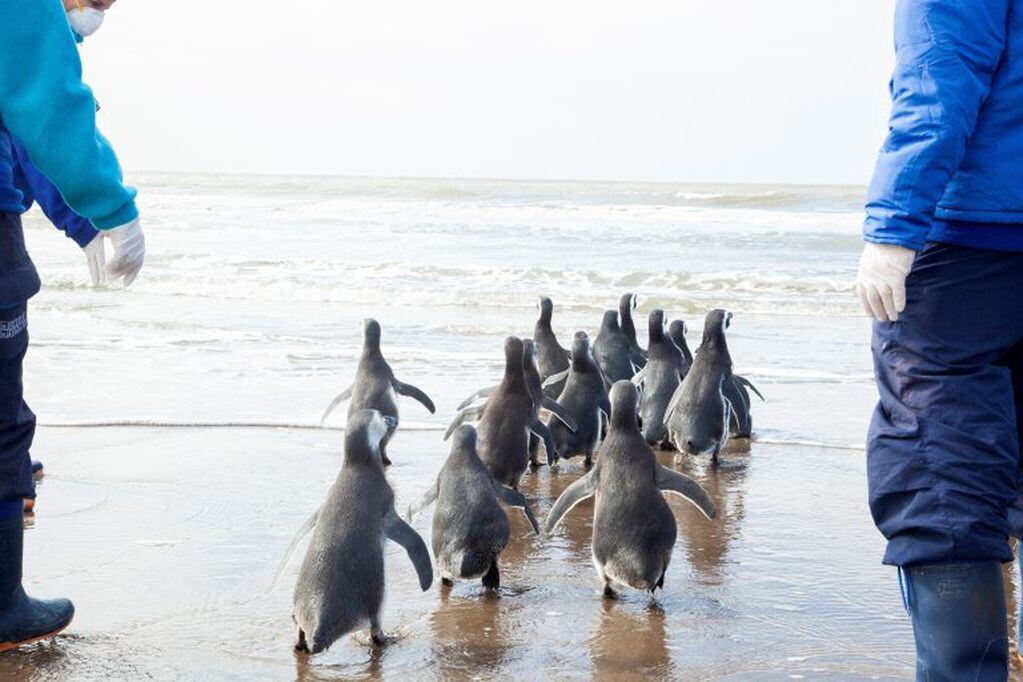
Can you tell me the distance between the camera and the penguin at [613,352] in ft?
25.4

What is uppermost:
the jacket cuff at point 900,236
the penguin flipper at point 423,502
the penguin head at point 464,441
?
the jacket cuff at point 900,236

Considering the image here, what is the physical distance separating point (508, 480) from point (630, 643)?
6.62 feet

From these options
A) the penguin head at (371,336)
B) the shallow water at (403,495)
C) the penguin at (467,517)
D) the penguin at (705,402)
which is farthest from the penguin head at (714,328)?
the penguin at (467,517)

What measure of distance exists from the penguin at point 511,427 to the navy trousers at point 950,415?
3161 millimetres

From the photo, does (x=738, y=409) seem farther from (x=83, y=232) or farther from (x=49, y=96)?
(x=49, y=96)

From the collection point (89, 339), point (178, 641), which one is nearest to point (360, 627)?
point (178, 641)

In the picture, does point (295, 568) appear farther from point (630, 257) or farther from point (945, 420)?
point (630, 257)

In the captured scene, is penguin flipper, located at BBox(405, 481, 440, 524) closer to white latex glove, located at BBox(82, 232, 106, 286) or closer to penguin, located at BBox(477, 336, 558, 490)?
penguin, located at BBox(477, 336, 558, 490)

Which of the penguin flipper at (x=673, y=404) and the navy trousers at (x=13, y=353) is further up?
the navy trousers at (x=13, y=353)

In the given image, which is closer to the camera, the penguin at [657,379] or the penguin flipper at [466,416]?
the penguin flipper at [466,416]

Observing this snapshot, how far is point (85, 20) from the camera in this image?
142 inches

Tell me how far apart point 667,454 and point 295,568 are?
9.11 ft

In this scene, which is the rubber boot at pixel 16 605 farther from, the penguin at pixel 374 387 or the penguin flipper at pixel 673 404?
the penguin flipper at pixel 673 404

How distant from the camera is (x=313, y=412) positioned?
24.8 feet
